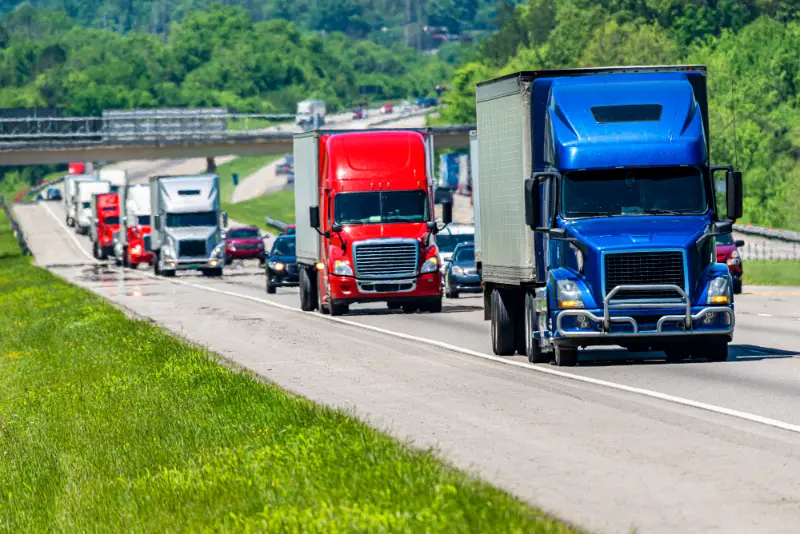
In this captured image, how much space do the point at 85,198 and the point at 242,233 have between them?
36690 mm

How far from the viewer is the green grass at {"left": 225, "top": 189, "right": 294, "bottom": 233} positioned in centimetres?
12656

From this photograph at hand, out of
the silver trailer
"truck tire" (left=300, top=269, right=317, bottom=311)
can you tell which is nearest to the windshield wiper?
"truck tire" (left=300, top=269, right=317, bottom=311)

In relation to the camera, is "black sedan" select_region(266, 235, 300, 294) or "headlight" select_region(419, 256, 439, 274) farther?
"black sedan" select_region(266, 235, 300, 294)

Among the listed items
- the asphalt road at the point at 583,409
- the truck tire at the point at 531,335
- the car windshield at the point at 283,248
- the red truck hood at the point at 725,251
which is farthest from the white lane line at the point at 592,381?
the car windshield at the point at 283,248

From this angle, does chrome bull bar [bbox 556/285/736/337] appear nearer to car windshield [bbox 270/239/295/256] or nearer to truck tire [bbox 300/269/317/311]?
truck tire [bbox 300/269/317/311]

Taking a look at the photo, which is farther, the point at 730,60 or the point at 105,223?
the point at 730,60

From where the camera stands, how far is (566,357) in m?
21.3

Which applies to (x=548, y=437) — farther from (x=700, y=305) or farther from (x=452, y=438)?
(x=700, y=305)

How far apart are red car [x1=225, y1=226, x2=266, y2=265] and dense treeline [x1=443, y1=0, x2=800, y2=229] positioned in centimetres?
4034

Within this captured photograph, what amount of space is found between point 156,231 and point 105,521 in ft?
173

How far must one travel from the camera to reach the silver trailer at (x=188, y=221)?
200ft

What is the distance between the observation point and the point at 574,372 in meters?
20.3

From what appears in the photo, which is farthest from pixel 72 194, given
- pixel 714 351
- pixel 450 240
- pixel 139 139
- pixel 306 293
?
pixel 714 351

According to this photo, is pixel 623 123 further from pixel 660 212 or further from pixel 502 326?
pixel 502 326
